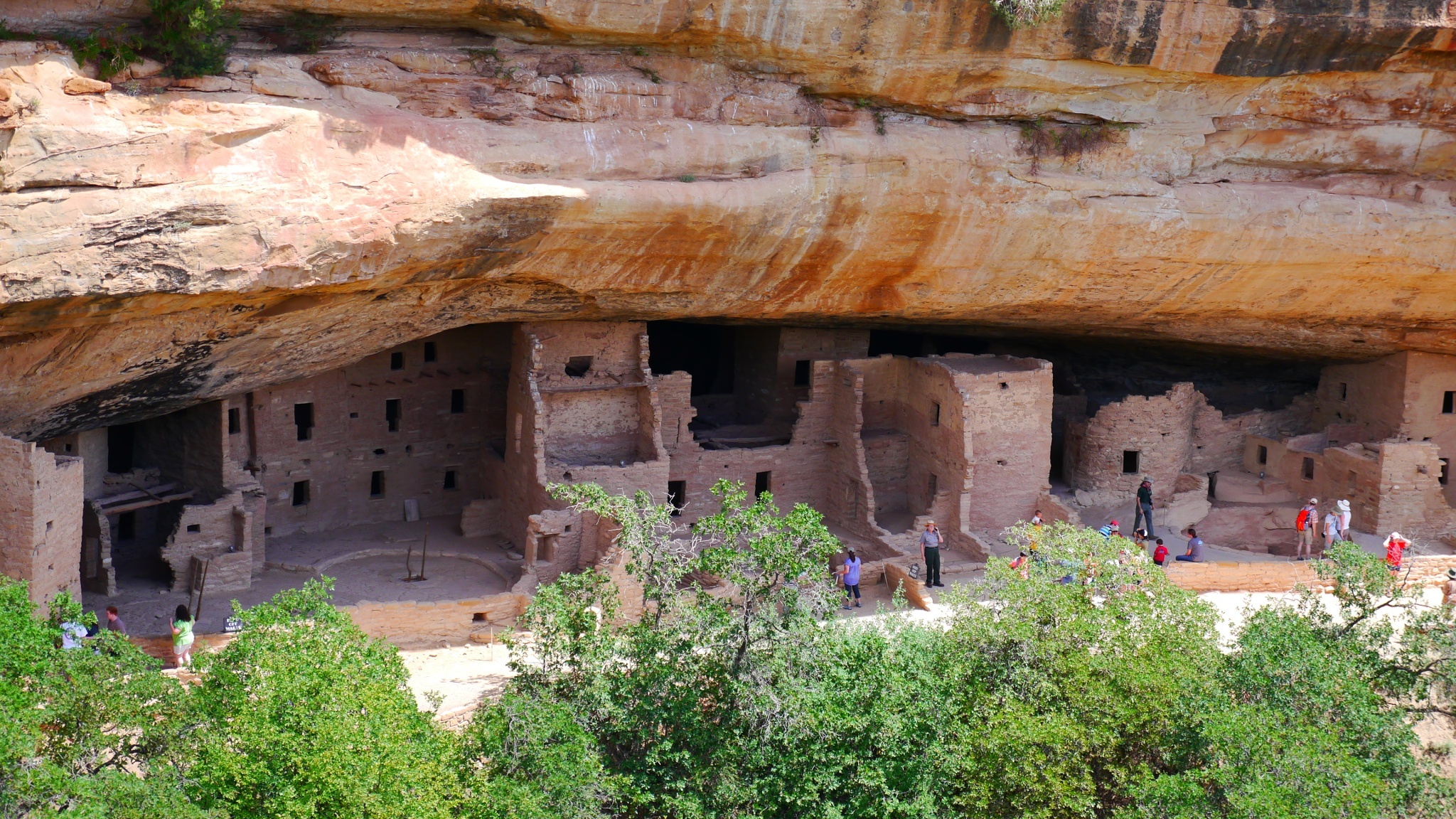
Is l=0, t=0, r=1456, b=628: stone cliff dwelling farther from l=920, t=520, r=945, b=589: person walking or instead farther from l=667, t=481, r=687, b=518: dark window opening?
l=920, t=520, r=945, b=589: person walking

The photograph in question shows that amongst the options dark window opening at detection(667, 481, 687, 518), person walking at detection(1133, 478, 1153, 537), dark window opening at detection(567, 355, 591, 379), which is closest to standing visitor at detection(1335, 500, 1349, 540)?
person walking at detection(1133, 478, 1153, 537)

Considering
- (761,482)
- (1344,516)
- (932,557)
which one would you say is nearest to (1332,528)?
(1344,516)

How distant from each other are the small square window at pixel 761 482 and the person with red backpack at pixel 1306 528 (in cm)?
845

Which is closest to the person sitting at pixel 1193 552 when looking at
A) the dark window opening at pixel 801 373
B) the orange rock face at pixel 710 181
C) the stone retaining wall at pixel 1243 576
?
the stone retaining wall at pixel 1243 576

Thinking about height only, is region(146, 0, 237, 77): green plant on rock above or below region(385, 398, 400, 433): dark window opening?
above

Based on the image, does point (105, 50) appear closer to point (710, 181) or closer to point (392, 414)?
point (710, 181)

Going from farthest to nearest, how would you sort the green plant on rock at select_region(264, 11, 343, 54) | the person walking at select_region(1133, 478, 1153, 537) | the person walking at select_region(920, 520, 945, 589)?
1. the person walking at select_region(1133, 478, 1153, 537)
2. the person walking at select_region(920, 520, 945, 589)
3. the green plant on rock at select_region(264, 11, 343, 54)

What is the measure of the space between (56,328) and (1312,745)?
15110 millimetres

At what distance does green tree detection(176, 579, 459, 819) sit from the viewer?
15.8m

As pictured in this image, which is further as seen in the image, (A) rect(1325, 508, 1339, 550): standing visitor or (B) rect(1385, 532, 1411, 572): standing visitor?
(A) rect(1325, 508, 1339, 550): standing visitor

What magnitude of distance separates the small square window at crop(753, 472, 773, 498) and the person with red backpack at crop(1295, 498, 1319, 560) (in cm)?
845

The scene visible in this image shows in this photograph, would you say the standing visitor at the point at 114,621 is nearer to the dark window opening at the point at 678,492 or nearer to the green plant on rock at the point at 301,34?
the green plant on rock at the point at 301,34

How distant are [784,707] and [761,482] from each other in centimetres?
898

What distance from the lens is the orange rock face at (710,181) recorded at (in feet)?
59.1
